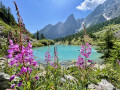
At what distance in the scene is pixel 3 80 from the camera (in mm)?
2943

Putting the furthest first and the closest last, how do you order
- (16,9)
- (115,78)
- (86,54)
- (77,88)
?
(115,78)
(77,88)
(86,54)
(16,9)

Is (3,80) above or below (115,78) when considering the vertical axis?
above

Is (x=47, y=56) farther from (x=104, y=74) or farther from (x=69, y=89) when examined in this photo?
(x=104, y=74)

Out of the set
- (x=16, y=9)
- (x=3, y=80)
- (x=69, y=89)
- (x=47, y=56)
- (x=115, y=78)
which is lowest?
(x=115, y=78)

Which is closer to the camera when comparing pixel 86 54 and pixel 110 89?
pixel 86 54

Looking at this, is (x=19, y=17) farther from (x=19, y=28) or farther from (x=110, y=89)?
(x=110, y=89)

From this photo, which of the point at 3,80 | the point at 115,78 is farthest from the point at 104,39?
the point at 3,80

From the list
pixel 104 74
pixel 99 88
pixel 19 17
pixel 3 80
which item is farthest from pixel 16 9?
pixel 104 74

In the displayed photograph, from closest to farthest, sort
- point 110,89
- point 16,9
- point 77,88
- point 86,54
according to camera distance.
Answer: point 16,9 → point 86,54 → point 77,88 → point 110,89

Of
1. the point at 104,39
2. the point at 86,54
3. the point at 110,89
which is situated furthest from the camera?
the point at 104,39

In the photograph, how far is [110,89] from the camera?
3980mm

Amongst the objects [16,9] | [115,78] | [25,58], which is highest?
[16,9]

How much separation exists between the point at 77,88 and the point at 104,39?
43.8ft

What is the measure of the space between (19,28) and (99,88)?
442cm
